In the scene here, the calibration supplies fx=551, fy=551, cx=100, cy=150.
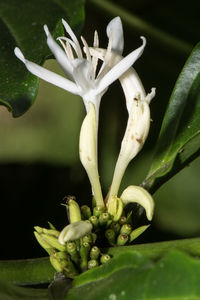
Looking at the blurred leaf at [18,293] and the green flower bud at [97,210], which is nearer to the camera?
the blurred leaf at [18,293]

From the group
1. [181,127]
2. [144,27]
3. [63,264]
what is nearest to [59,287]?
[63,264]

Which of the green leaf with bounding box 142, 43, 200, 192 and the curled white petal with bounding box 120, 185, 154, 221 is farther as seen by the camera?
the green leaf with bounding box 142, 43, 200, 192

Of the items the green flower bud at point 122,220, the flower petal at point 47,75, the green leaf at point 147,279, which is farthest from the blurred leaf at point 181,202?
the green leaf at point 147,279

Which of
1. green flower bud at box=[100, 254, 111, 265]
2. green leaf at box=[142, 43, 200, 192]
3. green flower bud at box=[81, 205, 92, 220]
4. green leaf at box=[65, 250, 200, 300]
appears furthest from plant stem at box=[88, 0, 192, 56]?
green leaf at box=[65, 250, 200, 300]

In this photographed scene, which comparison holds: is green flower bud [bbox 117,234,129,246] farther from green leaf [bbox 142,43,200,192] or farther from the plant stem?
the plant stem

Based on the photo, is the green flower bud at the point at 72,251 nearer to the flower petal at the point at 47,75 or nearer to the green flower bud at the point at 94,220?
the green flower bud at the point at 94,220

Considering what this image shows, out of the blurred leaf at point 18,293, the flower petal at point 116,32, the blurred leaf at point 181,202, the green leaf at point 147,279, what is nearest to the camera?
the green leaf at point 147,279

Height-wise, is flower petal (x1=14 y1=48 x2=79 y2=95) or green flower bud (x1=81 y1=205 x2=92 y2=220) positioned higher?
flower petal (x1=14 y1=48 x2=79 y2=95)
